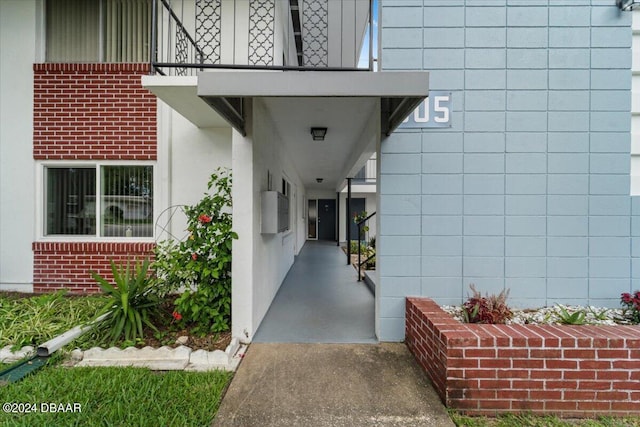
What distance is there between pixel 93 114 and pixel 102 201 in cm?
135

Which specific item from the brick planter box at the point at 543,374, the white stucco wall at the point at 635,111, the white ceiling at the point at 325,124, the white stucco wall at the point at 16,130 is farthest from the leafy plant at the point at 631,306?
the white stucco wall at the point at 16,130

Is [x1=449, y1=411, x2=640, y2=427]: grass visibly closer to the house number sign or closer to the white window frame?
the house number sign

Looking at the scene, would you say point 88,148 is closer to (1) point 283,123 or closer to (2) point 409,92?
(1) point 283,123

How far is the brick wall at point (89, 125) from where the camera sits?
4.16 metres

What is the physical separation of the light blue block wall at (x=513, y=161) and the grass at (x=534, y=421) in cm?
106

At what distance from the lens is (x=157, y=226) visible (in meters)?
4.22

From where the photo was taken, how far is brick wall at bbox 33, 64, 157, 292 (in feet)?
13.7

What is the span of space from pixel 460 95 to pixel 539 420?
297 cm

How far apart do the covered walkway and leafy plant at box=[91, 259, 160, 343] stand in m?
1.26

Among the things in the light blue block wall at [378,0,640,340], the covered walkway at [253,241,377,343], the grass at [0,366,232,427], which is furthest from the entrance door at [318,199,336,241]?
the grass at [0,366,232,427]

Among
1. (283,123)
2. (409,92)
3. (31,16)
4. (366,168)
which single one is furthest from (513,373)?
(366,168)

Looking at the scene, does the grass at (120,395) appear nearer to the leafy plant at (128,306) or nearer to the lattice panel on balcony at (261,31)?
the leafy plant at (128,306)

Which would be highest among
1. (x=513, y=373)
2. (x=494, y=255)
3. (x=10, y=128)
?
(x=10, y=128)

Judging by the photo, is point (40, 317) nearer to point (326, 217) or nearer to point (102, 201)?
point (102, 201)
